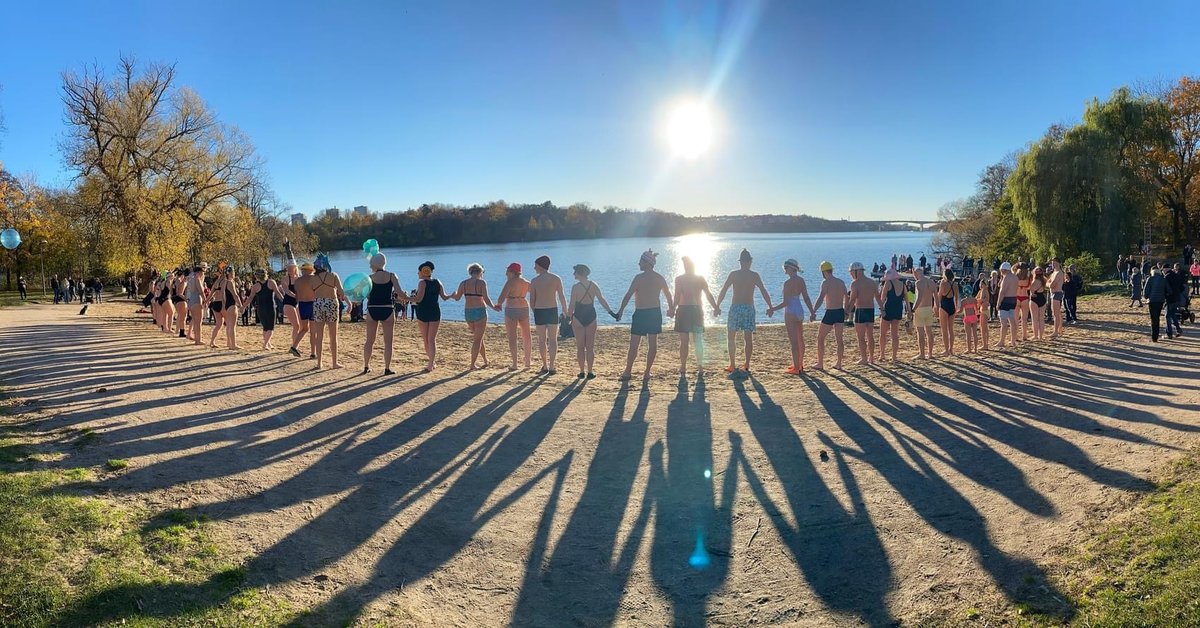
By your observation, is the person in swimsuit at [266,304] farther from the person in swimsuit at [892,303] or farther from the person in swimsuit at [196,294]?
the person in swimsuit at [892,303]

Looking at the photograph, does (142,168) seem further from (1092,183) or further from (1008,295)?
(1092,183)

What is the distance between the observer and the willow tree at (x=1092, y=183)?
111 feet

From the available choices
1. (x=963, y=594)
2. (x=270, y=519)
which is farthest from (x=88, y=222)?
(x=963, y=594)

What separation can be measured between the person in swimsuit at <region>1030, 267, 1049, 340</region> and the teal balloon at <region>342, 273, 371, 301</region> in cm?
1330

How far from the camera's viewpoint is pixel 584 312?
31.7 feet

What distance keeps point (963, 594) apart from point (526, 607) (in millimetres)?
2615

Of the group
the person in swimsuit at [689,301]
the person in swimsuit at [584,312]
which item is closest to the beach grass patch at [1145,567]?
Result: the person in swimsuit at [689,301]

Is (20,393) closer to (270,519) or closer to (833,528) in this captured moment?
(270,519)

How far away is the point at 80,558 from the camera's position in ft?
11.4

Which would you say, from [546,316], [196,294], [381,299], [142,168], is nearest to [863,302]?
[546,316]

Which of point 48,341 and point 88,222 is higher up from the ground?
point 88,222

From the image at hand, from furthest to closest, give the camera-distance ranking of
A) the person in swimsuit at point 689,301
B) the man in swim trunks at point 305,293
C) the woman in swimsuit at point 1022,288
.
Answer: the woman in swimsuit at point 1022,288 < the man in swim trunks at point 305,293 < the person in swimsuit at point 689,301

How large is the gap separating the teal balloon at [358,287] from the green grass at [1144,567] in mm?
10065

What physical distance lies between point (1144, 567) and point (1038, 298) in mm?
11582
